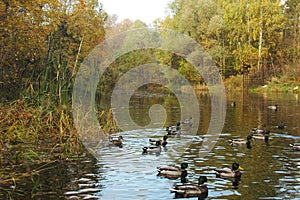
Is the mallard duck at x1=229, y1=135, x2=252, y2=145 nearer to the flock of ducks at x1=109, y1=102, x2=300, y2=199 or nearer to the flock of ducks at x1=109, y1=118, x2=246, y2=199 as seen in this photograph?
the flock of ducks at x1=109, y1=102, x2=300, y2=199

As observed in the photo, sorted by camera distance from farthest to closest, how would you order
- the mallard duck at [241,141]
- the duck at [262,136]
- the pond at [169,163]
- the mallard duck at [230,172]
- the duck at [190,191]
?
1. the duck at [262,136]
2. the mallard duck at [241,141]
3. the mallard duck at [230,172]
4. the pond at [169,163]
5. the duck at [190,191]

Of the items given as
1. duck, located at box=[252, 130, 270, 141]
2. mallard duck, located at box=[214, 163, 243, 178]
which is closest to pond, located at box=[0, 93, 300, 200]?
mallard duck, located at box=[214, 163, 243, 178]

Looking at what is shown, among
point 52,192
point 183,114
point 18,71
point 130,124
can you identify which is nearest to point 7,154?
point 52,192

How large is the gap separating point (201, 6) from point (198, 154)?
43.9 m

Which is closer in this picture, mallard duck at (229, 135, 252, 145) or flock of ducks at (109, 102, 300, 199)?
flock of ducks at (109, 102, 300, 199)

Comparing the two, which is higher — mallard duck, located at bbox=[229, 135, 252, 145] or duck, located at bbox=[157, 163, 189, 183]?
mallard duck, located at bbox=[229, 135, 252, 145]

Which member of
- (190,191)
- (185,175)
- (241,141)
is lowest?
(190,191)

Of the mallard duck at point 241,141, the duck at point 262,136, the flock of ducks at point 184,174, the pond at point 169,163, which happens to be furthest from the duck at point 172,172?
the duck at point 262,136

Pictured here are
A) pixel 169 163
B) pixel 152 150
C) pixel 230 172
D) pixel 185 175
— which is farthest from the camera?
pixel 152 150

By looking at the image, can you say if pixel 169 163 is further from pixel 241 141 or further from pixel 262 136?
pixel 262 136

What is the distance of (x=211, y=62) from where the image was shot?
2256 inches

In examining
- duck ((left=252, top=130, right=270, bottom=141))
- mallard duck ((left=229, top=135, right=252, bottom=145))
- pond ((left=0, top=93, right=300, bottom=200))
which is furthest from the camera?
duck ((left=252, top=130, right=270, bottom=141))

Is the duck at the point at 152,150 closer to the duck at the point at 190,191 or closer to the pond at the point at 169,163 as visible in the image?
the pond at the point at 169,163

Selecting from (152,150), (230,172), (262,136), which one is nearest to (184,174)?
(230,172)
